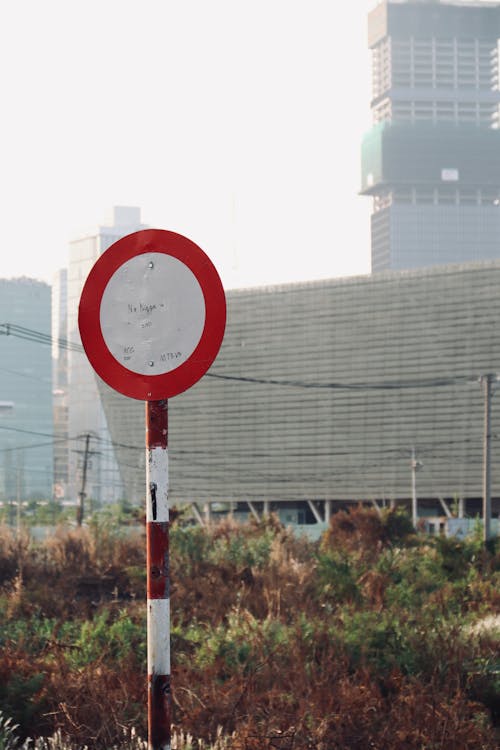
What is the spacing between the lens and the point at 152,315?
504 cm

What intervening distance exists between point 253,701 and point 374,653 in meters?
2.63

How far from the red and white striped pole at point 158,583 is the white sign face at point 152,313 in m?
0.22

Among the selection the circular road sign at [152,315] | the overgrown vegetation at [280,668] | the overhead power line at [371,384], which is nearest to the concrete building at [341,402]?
the overhead power line at [371,384]

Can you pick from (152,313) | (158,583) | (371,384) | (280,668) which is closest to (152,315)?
(152,313)

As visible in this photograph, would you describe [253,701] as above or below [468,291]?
below

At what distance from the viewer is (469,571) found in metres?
22.5

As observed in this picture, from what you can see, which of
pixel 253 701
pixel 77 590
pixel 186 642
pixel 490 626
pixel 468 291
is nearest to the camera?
pixel 253 701

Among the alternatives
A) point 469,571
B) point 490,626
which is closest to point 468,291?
point 469,571

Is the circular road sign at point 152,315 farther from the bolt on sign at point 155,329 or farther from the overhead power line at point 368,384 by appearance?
the overhead power line at point 368,384

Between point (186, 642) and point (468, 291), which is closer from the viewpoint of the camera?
point (186, 642)

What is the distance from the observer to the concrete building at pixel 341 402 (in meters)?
87.0

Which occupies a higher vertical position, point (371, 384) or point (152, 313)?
point (371, 384)

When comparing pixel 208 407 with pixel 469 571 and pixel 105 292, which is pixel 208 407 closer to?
pixel 469 571

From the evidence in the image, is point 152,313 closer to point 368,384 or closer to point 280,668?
point 280,668
